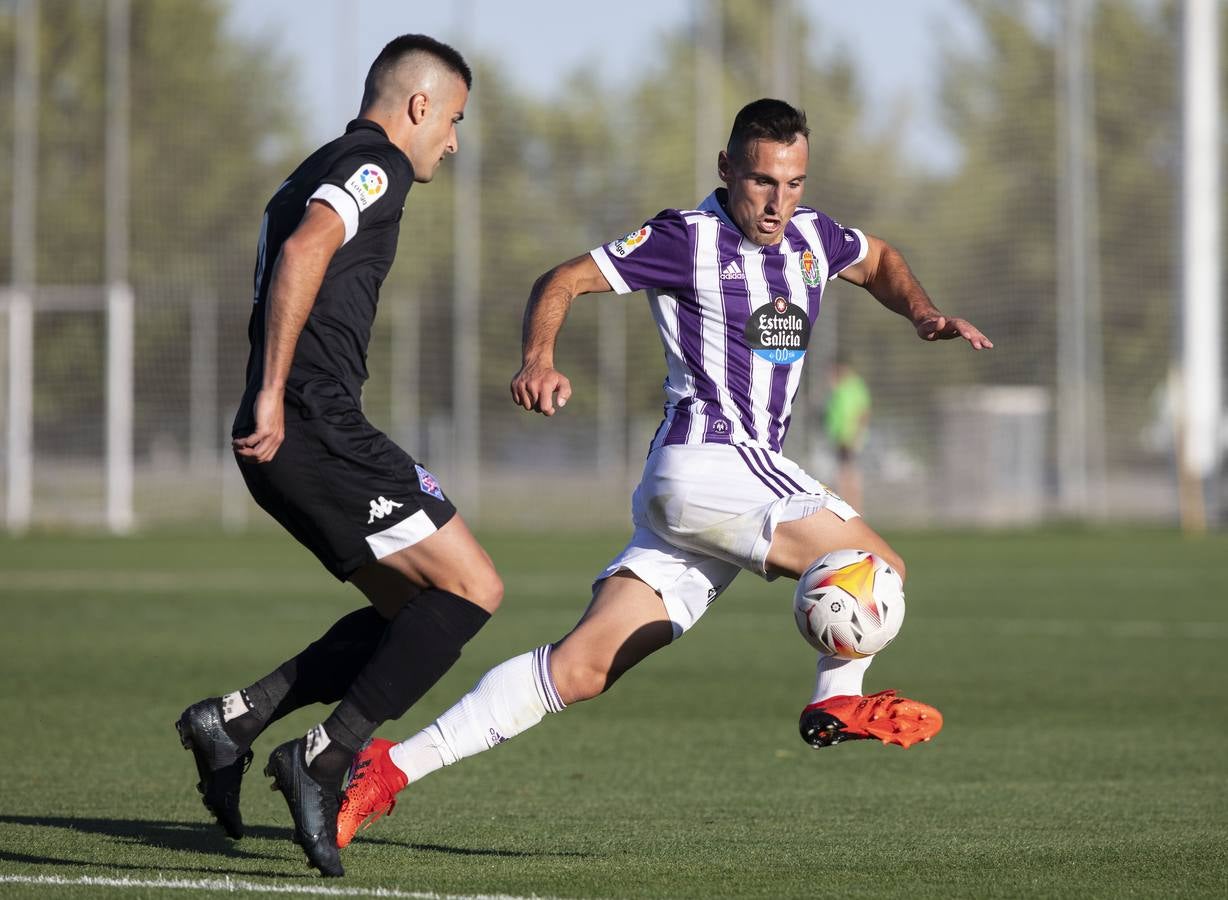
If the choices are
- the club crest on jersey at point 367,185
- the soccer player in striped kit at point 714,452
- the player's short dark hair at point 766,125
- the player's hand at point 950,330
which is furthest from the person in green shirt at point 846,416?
the club crest on jersey at point 367,185

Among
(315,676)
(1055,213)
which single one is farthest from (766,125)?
(1055,213)

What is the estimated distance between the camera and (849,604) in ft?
16.6

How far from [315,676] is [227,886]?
2.71 feet

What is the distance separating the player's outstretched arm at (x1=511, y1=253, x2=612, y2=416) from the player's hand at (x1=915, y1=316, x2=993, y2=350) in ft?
3.27

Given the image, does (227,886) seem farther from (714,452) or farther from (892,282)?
(892,282)

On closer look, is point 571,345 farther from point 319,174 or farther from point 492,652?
point 319,174

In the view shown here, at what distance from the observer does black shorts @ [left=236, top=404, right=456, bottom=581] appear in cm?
482

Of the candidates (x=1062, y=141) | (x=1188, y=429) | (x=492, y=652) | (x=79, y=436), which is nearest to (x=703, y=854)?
(x=492, y=652)

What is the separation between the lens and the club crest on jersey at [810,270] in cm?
561

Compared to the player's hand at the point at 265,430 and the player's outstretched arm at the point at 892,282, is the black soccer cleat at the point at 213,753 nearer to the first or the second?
the player's hand at the point at 265,430

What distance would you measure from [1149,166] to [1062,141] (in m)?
2.11

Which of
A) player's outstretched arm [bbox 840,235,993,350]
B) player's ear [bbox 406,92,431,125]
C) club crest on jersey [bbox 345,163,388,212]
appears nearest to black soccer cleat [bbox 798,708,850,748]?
player's outstretched arm [bbox 840,235,993,350]

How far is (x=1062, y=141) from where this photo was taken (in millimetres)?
30375

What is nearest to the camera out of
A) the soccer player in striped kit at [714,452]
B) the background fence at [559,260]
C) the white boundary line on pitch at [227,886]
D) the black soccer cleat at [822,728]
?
the white boundary line on pitch at [227,886]
